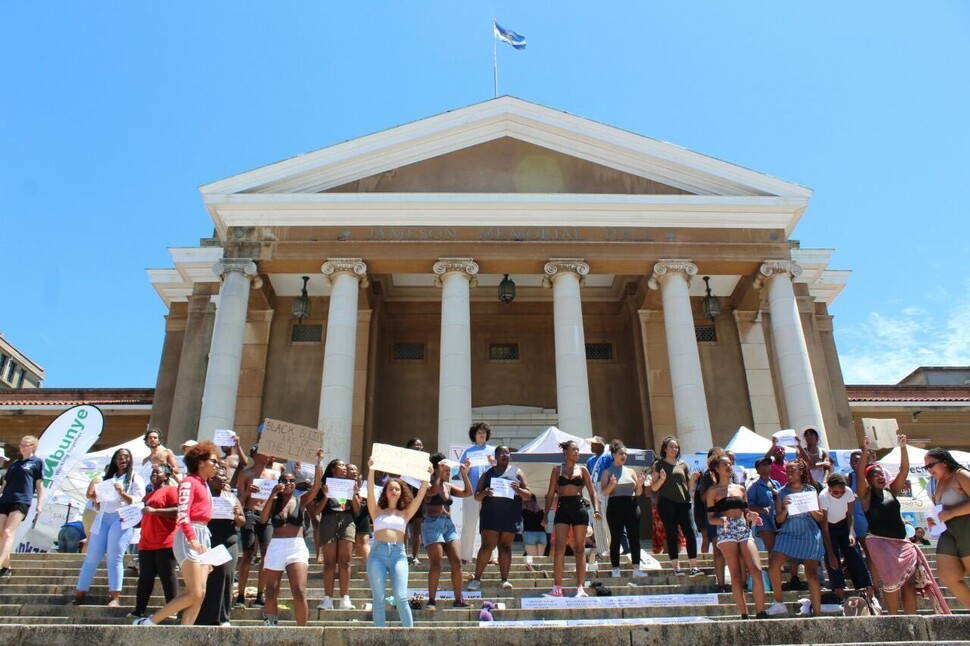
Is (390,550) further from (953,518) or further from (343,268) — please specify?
(343,268)

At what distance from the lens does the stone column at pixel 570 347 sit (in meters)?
16.5

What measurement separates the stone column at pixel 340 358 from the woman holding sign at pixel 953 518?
11698 mm

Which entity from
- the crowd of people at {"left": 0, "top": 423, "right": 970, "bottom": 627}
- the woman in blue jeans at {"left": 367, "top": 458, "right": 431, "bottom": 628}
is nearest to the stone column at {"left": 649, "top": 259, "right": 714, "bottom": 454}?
the crowd of people at {"left": 0, "top": 423, "right": 970, "bottom": 627}

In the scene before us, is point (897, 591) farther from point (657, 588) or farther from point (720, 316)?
point (720, 316)

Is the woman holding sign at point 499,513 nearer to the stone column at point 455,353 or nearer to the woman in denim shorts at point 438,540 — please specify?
the woman in denim shorts at point 438,540

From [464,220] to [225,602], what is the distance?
13637mm

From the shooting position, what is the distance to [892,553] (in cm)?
691

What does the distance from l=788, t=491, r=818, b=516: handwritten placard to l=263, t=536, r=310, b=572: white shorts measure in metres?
4.87

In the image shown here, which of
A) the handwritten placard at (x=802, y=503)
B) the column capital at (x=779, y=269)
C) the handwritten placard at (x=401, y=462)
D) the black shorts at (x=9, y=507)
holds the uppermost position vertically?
the column capital at (x=779, y=269)

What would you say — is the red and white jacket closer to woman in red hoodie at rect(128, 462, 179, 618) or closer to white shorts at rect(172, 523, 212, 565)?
white shorts at rect(172, 523, 212, 565)

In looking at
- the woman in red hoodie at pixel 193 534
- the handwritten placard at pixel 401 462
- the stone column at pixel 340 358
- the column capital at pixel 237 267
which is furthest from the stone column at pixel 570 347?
the woman in red hoodie at pixel 193 534

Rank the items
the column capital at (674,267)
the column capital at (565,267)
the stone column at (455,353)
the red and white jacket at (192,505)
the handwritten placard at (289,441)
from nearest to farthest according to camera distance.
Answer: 1. the red and white jacket at (192,505)
2. the handwritten placard at (289,441)
3. the stone column at (455,353)
4. the column capital at (565,267)
5. the column capital at (674,267)

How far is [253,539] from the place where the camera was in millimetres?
8180

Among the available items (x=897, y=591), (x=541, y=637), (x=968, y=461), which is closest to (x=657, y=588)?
(x=897, y=591)
